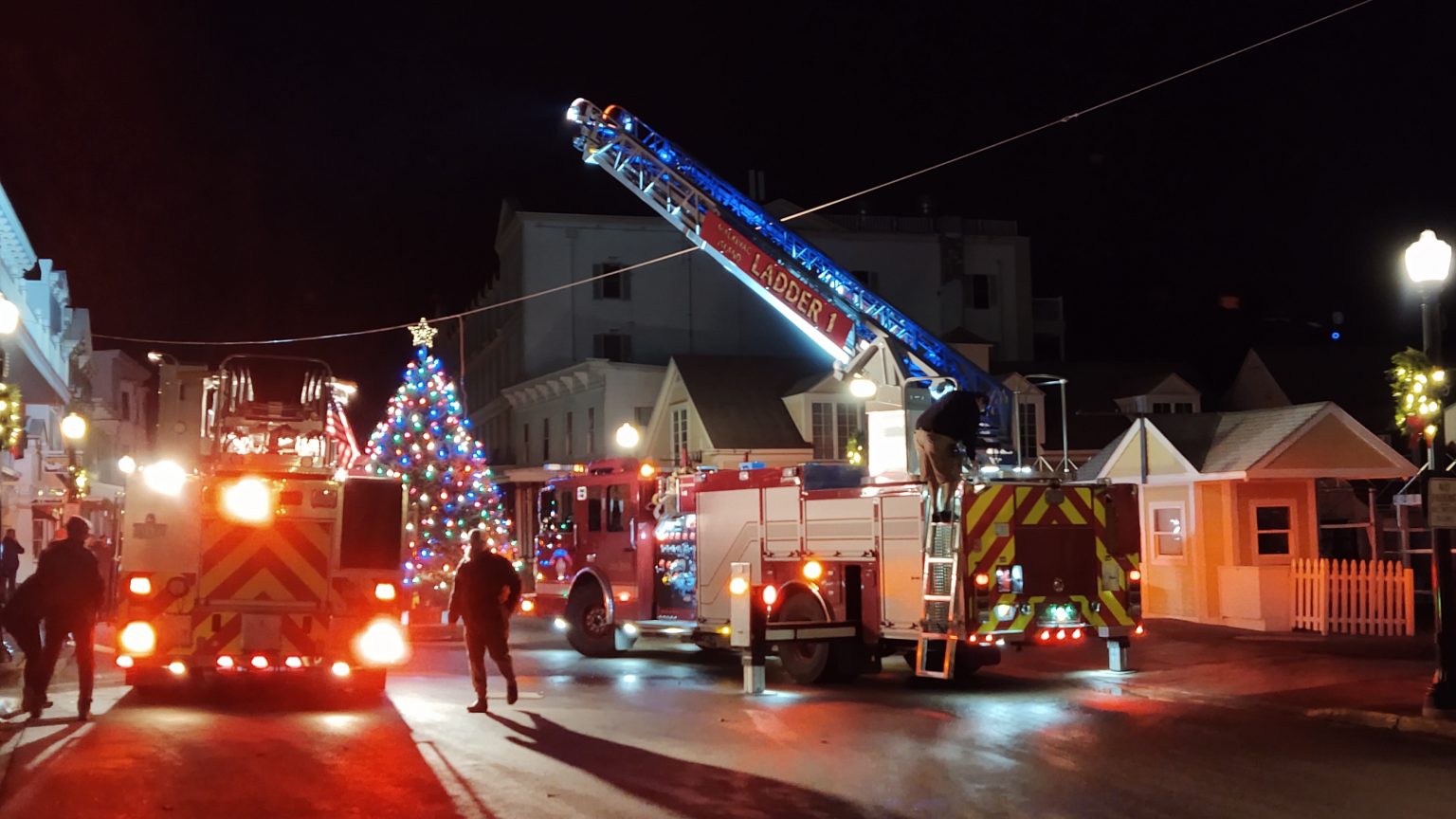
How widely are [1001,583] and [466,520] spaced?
18.6 meters

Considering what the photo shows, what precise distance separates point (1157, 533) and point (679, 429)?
17.2m

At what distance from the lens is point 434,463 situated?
3033cm

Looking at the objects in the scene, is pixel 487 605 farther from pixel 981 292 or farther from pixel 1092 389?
pixel 981 292

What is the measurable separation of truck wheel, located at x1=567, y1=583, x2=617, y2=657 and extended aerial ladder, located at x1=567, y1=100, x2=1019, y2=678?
4.23 m

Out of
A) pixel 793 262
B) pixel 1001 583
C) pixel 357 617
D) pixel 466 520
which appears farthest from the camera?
pixel 466 520

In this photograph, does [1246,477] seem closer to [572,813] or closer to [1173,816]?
[1173,816]

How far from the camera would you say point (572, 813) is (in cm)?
794

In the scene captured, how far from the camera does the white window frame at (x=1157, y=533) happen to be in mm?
21703

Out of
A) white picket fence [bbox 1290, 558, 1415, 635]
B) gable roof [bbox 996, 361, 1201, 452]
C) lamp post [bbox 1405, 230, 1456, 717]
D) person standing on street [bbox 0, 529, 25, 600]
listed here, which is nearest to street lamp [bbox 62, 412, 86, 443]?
person standing on street [bbox 0, 529, 25, 600]

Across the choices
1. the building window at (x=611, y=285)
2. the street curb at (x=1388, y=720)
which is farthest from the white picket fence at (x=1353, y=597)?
the building window at (x=611, y=285)

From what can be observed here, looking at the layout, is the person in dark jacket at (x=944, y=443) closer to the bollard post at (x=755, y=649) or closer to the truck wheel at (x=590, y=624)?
the bollard post at (x=755, y=649)

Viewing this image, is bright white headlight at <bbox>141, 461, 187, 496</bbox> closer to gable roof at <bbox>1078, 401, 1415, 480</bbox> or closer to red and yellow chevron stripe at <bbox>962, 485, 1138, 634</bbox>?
red and yellow chevron stripe at <bbox>962, 485, 1138, 634</bbox>

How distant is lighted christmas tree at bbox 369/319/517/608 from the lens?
3009 centimetres

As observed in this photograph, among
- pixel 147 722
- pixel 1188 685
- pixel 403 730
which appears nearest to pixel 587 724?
pixel 403 730
